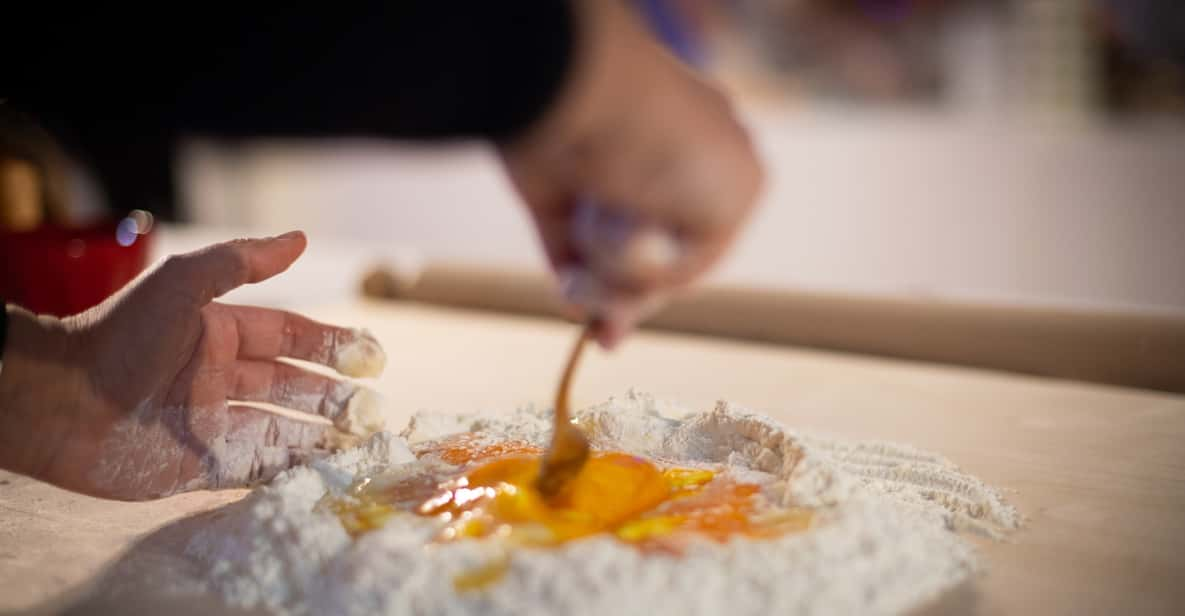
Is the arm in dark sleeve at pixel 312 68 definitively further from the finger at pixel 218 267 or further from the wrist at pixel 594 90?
the finger at pixel 218 267

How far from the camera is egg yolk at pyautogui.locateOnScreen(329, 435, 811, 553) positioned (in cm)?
67

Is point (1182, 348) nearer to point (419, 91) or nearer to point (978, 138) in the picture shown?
point (419, 91)

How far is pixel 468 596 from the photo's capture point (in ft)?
2.00

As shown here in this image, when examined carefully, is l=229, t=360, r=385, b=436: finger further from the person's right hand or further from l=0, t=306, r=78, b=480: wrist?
the person's right hand

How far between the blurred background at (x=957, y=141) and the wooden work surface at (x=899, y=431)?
736mm

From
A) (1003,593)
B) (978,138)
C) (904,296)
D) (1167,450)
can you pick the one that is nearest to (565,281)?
(1003,593)

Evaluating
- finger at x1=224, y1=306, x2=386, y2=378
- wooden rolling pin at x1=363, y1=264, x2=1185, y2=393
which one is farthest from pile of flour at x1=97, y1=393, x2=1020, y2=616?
wooden rolling pin at x1=363, y1=264, x2=1185, y2=393

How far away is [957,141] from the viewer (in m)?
2.75

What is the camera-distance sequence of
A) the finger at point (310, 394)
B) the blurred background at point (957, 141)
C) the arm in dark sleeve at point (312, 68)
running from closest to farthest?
the arm in dark sleeve at point (312, 68)
the finger at point (310, 394)
the blurred background at point (957, 141)

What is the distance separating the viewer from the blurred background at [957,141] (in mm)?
2465

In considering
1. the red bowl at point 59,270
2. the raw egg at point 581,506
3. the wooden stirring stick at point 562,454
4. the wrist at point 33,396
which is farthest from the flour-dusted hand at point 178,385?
the red bowl at point 59,270

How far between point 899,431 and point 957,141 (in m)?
1.96

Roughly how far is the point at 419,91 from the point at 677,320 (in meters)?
1.03

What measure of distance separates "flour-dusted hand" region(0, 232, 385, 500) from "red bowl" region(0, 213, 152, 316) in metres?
0.60
